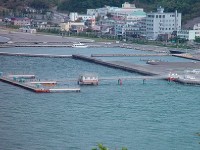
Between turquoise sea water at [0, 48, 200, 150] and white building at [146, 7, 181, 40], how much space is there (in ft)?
26.1

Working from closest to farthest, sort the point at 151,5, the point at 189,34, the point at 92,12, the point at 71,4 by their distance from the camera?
the point at 189,34 < the point at 151,5 < the point at 92,12 < the point at 71,4

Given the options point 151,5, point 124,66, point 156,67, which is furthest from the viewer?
point 151,5

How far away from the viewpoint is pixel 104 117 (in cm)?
957

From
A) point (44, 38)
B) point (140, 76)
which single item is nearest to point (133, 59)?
point (140, 76)

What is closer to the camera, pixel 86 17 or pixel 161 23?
pixel 161 23

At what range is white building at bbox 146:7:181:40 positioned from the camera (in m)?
21.0

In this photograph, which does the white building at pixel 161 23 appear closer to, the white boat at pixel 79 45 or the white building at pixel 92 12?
the white boat at pixel 79 45

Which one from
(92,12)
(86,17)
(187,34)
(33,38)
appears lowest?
(33,38)

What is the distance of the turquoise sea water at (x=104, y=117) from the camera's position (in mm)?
8266

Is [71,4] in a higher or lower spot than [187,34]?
higher

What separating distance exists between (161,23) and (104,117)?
11.8m

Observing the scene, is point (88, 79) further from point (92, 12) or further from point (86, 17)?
point (92, 12)

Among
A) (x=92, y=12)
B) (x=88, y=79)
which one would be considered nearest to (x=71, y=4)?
(x=92, y=12)

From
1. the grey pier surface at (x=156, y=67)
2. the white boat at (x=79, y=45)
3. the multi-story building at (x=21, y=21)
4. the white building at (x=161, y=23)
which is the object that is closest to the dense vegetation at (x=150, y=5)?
the white building at (x=161, y=23)
